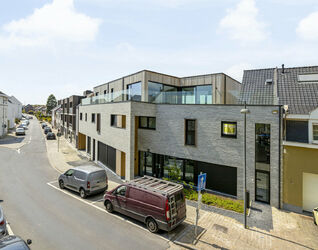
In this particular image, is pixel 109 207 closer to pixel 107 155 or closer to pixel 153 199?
pixel 153 199

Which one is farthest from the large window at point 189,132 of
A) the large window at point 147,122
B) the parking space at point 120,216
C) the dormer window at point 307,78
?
the dormer window at point 307,78

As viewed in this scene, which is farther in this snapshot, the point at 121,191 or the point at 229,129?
the point at 229,129

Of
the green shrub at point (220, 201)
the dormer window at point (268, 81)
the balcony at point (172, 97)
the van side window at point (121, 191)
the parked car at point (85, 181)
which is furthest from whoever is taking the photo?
the dormer window at point (268, 81)

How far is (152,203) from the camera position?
8.59 metres

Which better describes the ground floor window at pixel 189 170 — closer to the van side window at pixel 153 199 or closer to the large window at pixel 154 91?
the van side window at pixel 153 199

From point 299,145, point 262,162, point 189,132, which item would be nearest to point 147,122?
point 189,132

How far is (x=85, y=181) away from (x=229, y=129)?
957cm

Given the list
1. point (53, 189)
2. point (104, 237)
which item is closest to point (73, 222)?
point (104, 237)

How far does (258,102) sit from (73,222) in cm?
1191

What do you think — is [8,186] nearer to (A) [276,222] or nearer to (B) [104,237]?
(B) [104,237]

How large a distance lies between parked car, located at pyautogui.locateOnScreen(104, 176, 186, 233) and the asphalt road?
1.81ft

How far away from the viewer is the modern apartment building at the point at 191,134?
11.7m

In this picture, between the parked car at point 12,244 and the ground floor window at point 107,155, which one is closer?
the parked car at point 12,244

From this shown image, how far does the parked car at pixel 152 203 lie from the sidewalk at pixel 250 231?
2.72 ft
